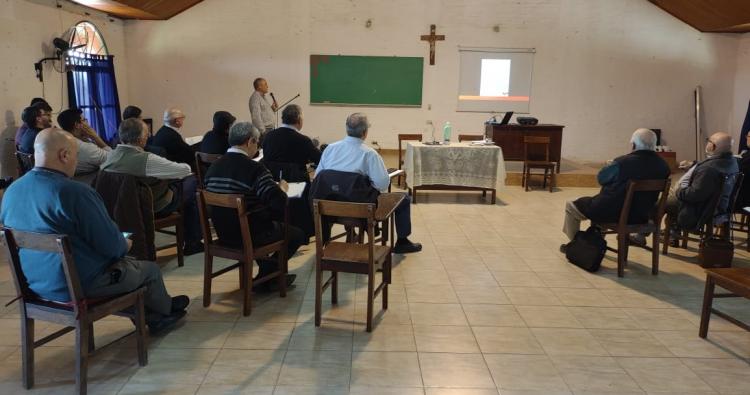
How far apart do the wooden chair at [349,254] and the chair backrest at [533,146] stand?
4537 millimetres

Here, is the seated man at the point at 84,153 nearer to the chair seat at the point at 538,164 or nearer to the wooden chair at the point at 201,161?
the wooden chair at the point at 201,161

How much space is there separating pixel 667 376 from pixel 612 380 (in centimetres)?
27

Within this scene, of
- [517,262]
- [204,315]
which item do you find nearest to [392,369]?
[204,315]

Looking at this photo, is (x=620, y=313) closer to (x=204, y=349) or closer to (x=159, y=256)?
(x=204, y=349)

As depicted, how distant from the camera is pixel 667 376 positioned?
7.93ft

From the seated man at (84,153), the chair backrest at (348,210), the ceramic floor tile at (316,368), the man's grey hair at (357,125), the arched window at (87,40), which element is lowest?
the ceramic floor tile at (316,368)

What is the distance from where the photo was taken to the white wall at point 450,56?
8.49m

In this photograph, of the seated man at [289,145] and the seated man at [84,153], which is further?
the seated man at [289,145]

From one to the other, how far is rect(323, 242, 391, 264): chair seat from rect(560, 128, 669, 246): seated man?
1792 millimetres

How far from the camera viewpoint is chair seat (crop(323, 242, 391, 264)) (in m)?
2.78

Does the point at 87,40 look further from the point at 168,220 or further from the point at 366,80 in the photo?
the point at 168,220

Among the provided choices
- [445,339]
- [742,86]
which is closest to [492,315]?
[445,339]

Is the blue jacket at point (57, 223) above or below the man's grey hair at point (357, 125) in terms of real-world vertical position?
below

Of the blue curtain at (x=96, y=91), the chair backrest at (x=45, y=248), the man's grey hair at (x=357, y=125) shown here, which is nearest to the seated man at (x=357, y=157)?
the man's grey hair at (x=357, y=125)
